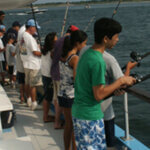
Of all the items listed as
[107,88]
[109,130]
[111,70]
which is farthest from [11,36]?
[107,88]

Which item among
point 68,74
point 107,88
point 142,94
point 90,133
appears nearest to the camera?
point 107,88

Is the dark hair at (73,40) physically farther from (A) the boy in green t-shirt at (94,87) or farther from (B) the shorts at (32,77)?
(B) the shorts at (32,77)

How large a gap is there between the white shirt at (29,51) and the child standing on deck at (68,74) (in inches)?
48.0

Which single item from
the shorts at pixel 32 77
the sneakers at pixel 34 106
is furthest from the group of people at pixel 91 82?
→ the sneakers at pixel 34 106

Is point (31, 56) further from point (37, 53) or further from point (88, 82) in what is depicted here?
point (88, 82)

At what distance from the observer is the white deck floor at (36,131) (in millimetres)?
3320

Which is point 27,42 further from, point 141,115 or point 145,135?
point 141,115

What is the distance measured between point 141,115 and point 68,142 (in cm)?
499

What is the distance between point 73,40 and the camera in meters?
2.71

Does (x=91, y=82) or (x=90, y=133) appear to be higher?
(x=91, y=82)

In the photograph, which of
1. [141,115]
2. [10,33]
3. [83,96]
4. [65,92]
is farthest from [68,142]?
[141,115]

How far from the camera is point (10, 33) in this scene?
18.8ft

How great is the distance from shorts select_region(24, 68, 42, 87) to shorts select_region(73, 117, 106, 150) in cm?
211

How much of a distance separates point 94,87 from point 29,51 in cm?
227
